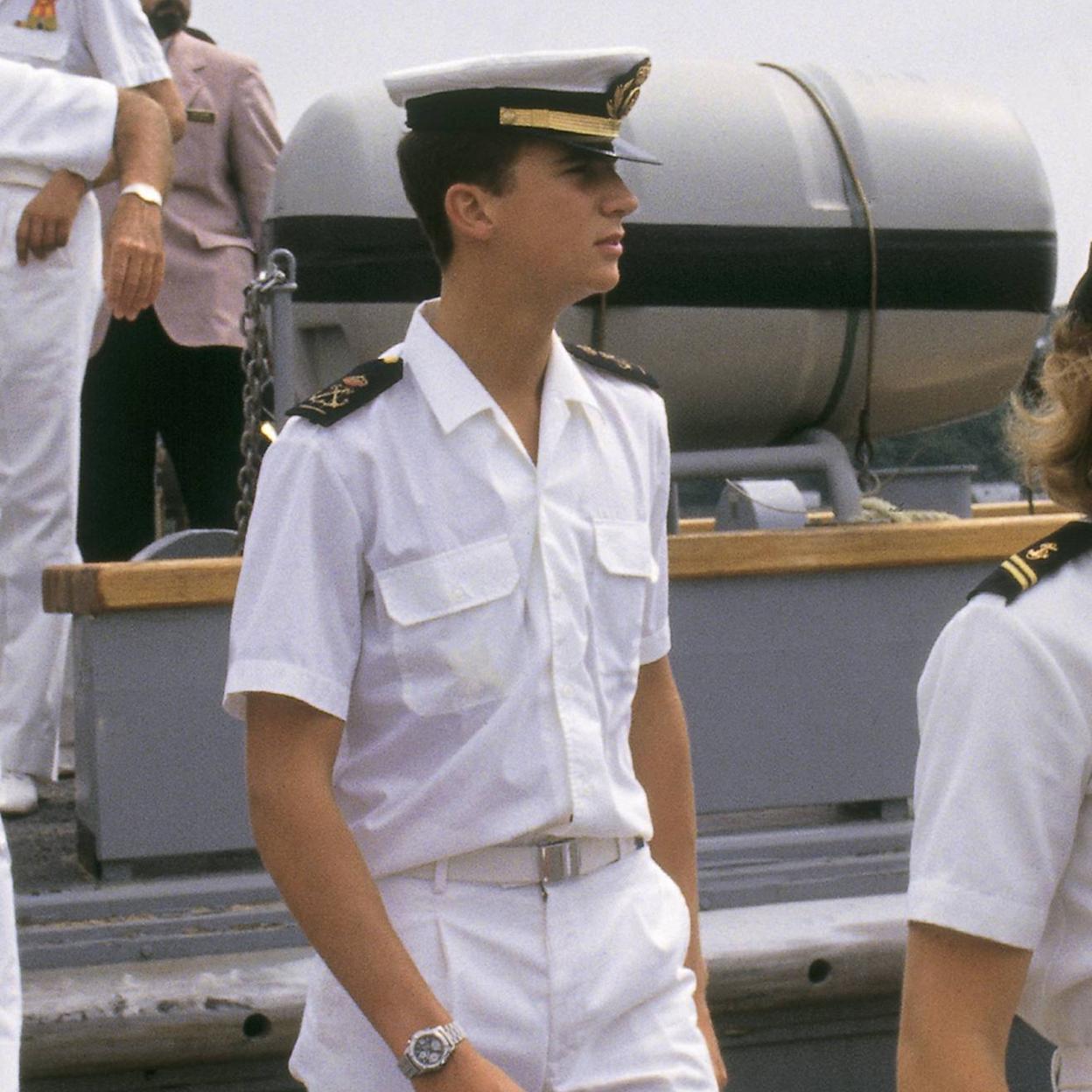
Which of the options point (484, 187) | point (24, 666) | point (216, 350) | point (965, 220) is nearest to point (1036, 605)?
point (484, 187)

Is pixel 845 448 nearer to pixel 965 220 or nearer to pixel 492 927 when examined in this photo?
pixel 965 220

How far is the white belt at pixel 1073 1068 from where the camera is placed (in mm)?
1277

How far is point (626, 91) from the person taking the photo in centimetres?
170

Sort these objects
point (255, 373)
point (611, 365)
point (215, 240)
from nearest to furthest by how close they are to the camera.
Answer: point (611, 365), point (255, 373), point (215, 240)

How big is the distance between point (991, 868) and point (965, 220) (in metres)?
2.35

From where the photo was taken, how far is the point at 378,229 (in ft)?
10.5

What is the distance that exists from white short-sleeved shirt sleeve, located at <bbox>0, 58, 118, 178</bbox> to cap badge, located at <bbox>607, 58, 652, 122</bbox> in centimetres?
143

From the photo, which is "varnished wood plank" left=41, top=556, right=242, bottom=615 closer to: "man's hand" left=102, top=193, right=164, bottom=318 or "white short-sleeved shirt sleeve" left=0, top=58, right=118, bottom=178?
"man's hand" left=102, top=193, right=164, bottom=318

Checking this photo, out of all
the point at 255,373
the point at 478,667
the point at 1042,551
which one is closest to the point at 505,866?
the point at 478,667

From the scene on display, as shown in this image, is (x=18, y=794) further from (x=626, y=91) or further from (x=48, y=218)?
(x=626, y=91)

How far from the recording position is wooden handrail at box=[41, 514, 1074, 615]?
2.60m

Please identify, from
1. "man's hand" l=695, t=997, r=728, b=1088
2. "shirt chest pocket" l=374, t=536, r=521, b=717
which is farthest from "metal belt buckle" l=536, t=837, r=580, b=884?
"man's hand" l=695, t=997, r=728, b=1088

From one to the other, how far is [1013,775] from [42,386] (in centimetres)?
209

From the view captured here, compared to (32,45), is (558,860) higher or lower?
lower
